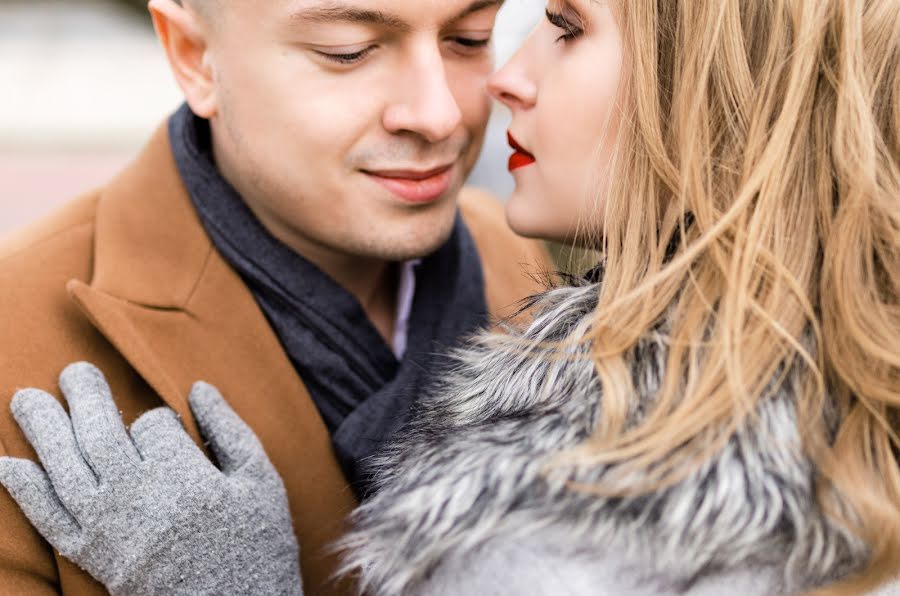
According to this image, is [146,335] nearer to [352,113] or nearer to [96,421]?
[96,421]

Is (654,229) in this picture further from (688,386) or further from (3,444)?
(3,444)

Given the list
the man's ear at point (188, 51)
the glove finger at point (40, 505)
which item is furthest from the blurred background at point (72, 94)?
the glove finger at point (40, 505)

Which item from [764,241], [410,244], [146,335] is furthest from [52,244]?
[764,241]

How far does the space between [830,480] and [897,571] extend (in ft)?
0.71

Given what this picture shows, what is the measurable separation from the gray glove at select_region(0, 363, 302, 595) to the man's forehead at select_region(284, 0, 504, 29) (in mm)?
872

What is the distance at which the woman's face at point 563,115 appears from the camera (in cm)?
167

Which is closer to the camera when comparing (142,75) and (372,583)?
(372,583)

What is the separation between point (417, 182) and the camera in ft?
7.11

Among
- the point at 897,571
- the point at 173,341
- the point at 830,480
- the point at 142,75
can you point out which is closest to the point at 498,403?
the point at 830,480

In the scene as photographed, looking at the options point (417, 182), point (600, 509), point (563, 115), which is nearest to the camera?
point (600, 509)

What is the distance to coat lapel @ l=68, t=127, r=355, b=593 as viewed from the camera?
1859 mm

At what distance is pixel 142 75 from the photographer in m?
11.1

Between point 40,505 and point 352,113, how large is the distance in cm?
102

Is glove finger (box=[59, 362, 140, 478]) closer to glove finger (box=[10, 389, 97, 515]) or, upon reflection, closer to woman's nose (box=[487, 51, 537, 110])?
glove finger (box=[10, 389, 97, 515])
